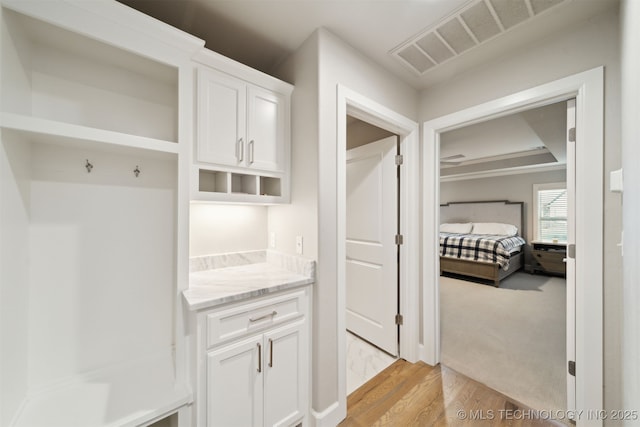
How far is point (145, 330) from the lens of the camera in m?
1.37

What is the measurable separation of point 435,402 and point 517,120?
3.54 metres

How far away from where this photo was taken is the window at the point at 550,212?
5.44 m

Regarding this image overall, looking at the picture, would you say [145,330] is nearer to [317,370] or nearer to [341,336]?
[317,370]

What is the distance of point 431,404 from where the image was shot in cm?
173

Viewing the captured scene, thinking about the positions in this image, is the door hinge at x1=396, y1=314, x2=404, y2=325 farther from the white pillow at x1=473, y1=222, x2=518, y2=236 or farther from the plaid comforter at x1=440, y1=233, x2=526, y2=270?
the white pillow at x1=473, y1=222, x2=518, y2=236

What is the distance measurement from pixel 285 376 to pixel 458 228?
6.45 meters

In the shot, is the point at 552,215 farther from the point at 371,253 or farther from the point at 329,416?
the point at 329,416

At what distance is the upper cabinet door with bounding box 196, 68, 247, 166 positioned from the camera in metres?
1.39

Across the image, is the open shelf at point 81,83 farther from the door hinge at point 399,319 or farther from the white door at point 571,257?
the white door at point 571,257

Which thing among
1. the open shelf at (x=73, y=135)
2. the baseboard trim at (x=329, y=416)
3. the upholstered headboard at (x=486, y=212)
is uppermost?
the open shelf at (x=73, y=135)

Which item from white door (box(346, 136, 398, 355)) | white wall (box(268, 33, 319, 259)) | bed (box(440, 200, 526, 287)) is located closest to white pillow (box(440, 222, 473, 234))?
bed (box(440, 200, 526, 287))

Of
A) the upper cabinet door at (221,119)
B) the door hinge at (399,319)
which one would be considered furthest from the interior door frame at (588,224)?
the upper cabinet door at (221,119)

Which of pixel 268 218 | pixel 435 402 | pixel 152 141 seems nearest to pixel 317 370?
pixel 435 402

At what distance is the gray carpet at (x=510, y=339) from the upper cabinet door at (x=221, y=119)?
2.59 m
